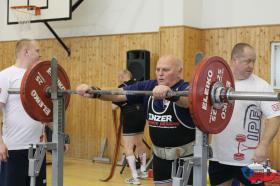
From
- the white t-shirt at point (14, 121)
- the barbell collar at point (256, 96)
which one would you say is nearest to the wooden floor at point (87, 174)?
the white t-shirt at point (14, 121)

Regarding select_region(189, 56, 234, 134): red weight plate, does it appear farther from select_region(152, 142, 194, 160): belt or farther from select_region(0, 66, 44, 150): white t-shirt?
select_region(0, 66, 44, 150): white t-shirt

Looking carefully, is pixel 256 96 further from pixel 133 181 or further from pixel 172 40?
pixel 172 40

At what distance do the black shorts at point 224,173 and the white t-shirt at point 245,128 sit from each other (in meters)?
0.06

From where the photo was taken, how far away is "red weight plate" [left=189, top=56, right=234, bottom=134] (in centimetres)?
271

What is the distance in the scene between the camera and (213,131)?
2.86 meters

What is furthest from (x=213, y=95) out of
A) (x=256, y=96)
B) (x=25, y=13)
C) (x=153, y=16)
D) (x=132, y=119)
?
(x=25, y=13)

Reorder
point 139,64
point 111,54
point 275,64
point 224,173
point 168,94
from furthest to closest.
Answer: point 111,54, point 139,64, point 275,64, point 224,173, point 168,94

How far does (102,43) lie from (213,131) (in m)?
6.82

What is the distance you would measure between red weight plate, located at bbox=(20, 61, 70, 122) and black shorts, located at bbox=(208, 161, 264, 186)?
4.26 ft

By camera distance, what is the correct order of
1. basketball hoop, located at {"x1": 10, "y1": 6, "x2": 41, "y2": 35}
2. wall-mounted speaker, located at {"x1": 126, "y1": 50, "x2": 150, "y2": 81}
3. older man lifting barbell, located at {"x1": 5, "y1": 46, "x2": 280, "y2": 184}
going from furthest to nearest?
basketball hoop, located at {"x1": 10, "y1": 6, "x2": 41, "y2": 35} < wall-mounted speaker, located at {"x1": 126, "y1": 50, "x2": 150, "y2": 81} < older man lifting barbell, located at {"x1": 5, "y1": 46, "x2": 280, "y2": 184}

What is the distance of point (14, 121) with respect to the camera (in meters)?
3.89

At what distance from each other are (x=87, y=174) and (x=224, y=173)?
440cm

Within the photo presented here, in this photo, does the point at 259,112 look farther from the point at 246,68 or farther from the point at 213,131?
the point at 213,131

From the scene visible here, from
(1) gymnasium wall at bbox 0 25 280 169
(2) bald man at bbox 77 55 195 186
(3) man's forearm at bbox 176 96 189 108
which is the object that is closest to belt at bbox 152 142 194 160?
(2) bald man at bbox 77 55 195 186
